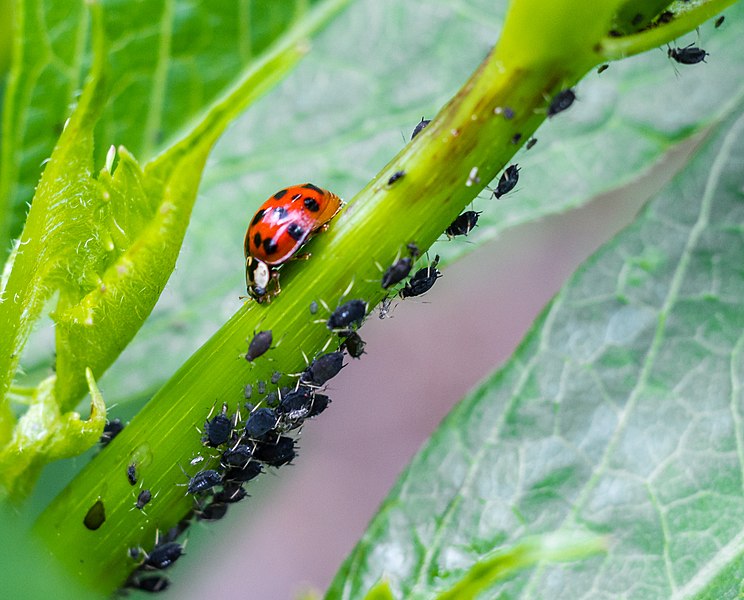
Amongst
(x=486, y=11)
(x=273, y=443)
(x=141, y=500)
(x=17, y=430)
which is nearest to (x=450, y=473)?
(x=273, y=443)

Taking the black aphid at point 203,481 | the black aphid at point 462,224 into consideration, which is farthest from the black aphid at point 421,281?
the black aphid at point 203,481

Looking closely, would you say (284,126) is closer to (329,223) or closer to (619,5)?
(329,223)

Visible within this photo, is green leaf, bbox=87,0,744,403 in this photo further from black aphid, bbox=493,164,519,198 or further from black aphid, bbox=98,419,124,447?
black aphid, bbox=98,419,124,447

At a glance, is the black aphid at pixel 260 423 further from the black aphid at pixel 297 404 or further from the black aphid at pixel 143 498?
the black aphid at pixel 143 498

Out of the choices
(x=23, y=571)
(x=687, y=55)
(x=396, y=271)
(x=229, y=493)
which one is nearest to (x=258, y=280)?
(x=396, y=271)

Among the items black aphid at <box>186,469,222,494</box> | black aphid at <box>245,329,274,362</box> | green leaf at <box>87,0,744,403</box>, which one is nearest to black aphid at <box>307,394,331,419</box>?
black aphid at <box>186,469,222,494</box>
